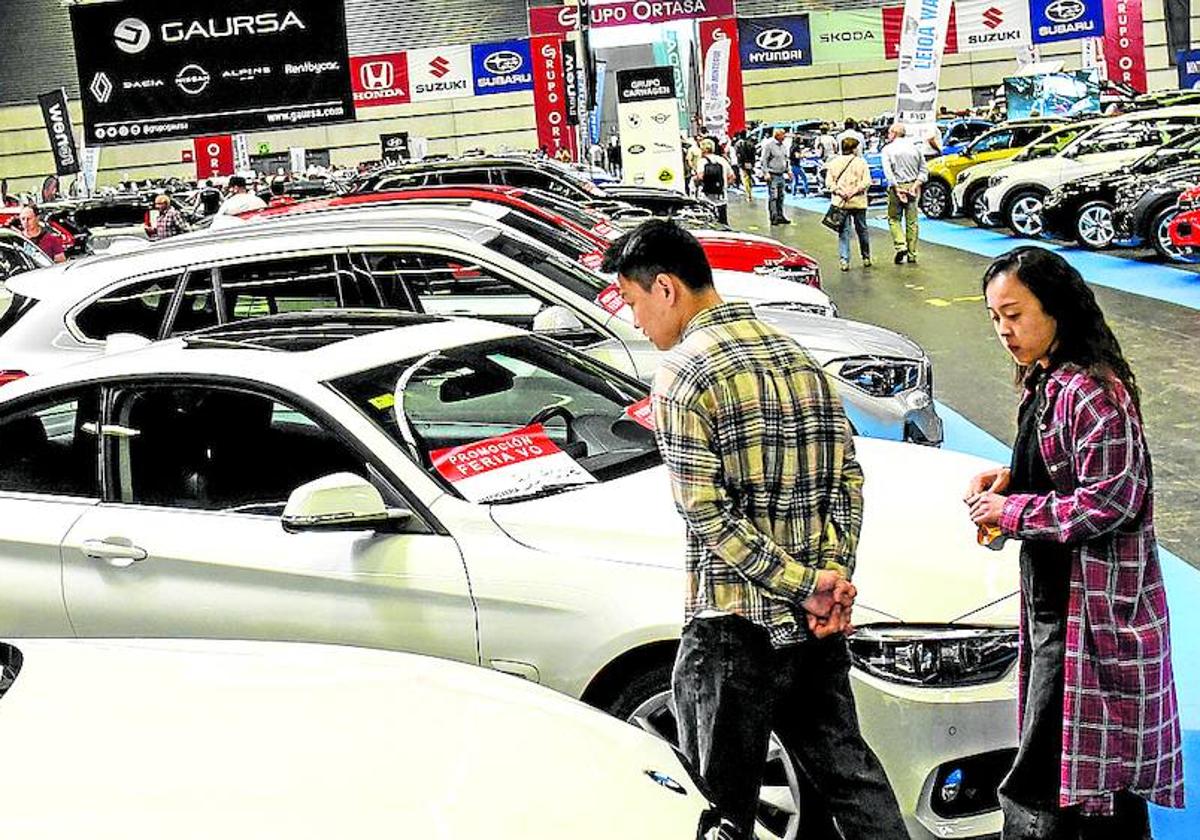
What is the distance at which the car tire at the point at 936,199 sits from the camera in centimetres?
2547

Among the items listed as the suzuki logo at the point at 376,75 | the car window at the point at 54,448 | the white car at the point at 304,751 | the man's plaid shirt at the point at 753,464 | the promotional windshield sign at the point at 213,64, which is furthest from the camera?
the suzuki logo at the point at 376,75

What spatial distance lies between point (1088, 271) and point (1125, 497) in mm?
14768

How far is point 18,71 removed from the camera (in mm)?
48469

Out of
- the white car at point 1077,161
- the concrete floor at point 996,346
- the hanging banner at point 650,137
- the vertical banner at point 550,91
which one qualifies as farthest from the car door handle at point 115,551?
the vertical banner at point 550,91

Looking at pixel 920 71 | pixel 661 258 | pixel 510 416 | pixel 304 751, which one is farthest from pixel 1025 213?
pixel 304 751

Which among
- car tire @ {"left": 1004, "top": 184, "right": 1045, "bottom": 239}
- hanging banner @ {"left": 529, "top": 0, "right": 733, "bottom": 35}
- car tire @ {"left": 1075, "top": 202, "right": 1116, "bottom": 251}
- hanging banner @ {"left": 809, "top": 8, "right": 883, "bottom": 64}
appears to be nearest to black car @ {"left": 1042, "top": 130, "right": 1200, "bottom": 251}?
car tire @ {"left": 1075, "top": 202, "right": 1116, "bottom": 251}

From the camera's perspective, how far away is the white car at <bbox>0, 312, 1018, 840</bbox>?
12.7 feet

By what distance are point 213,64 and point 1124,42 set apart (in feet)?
95.9

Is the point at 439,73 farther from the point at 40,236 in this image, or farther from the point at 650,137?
the point at 40,236

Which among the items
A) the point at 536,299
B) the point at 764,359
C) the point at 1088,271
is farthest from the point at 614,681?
the point at 1088,271

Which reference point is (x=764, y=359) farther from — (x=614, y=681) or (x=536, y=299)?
(x=536, y=299)

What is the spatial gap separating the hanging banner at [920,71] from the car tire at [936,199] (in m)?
2.61

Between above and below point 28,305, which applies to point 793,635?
below

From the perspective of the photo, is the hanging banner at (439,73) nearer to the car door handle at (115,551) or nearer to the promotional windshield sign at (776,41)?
the promotional windshield sign at (776,41)
